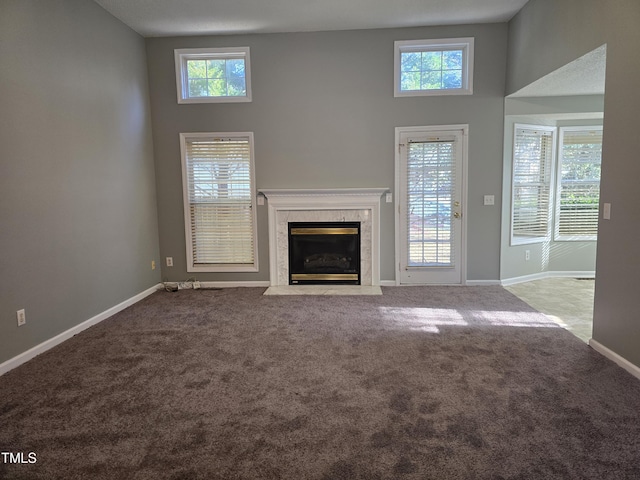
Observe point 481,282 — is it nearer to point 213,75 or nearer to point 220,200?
point 220,200

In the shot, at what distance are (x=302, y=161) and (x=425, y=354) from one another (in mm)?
3010

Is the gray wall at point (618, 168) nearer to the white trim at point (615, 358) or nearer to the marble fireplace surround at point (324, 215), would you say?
the white trim at point (615, 358)

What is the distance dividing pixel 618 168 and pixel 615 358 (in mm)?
1336

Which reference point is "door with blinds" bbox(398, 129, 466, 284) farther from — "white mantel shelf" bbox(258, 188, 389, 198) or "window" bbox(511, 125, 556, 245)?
"window" bbox(511, 125, 556, 245)

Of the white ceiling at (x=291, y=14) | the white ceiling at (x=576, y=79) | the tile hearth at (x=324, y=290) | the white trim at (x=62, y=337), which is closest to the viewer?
the white trim at (x=62, y=337)

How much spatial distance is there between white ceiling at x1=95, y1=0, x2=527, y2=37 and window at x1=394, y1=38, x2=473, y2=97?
10.8 inches

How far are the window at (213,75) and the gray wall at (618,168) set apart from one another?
357 centimetres

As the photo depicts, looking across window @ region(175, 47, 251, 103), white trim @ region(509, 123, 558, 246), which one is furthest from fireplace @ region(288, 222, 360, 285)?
white trim @ region(509, 123, 558, 246)

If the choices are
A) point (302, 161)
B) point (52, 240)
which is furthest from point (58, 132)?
point (302, 161)

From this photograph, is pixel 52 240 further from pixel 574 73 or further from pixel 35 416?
pixel 574 73

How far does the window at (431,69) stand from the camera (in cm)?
492

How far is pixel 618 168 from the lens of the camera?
2779 mm

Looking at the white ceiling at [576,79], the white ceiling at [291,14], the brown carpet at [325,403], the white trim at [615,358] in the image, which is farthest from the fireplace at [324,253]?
the white trim at [615,358]

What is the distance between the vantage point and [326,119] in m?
5.06
